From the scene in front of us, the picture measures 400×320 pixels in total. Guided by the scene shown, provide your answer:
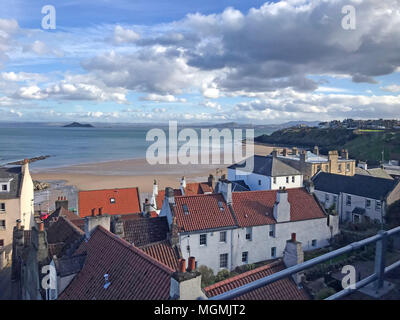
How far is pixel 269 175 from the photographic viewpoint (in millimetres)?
38594

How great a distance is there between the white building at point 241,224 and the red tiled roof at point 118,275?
871 centimetres

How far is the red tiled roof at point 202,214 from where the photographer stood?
2222cm

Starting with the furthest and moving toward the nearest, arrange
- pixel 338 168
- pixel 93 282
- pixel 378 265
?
pixel 338 168
pixel 93 282
pixel 378 265

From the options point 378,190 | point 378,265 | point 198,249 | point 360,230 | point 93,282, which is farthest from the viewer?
point 378,190

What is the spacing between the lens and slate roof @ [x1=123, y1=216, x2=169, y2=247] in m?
19.2

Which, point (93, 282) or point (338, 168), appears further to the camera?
point (338, 168)

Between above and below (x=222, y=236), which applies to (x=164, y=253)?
above

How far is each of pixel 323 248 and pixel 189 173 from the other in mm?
41598

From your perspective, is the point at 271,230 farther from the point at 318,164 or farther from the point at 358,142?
the point at 358,142

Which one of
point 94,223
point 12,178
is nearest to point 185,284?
point 94,223

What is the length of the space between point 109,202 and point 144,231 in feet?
38.8

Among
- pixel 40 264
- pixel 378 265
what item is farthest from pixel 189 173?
pixel 378 265
